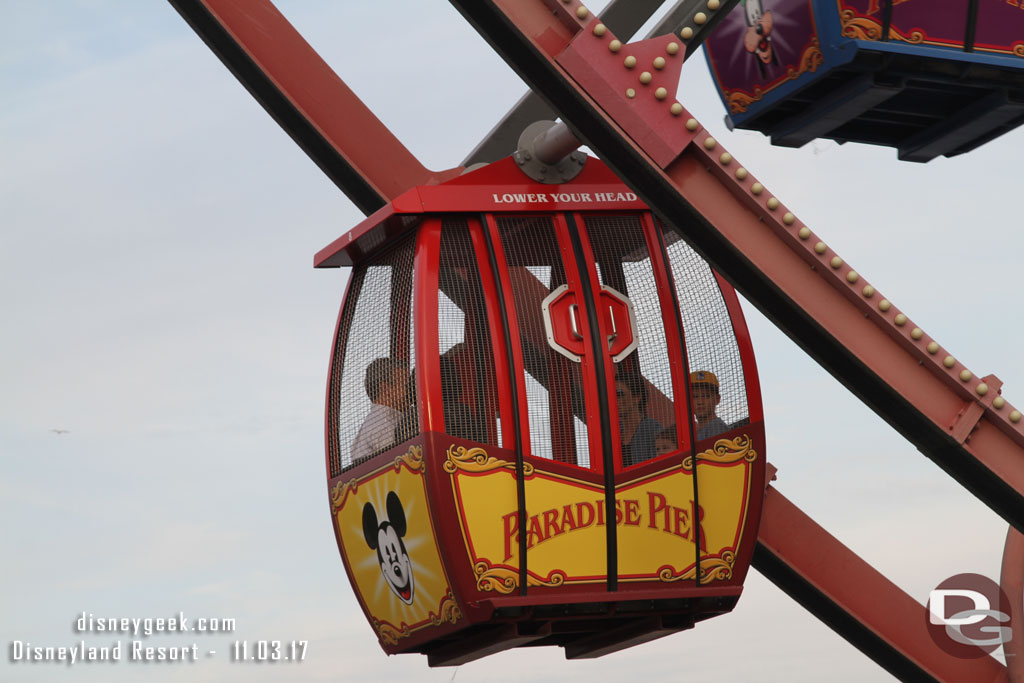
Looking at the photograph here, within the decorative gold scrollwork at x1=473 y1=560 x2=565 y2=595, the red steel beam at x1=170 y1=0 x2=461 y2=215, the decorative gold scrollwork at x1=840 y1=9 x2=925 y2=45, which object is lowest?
the decorative gold scrollwork at x1=473 y1=560 x2=565 y2=595

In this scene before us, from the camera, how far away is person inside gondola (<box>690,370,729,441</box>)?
8.24 metres

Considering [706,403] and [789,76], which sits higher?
[789,76]

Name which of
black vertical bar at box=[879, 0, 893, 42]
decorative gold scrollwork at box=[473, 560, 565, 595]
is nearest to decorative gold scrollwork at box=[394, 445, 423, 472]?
decorative gold scrollwork at box=[473, 560, 565, 595]

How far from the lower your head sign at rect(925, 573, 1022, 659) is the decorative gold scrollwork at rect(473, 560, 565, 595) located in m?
3.40

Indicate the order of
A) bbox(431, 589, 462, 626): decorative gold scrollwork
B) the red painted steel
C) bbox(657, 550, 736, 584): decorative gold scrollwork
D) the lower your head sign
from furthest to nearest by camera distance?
the lower your head sign, bbox(657, 550, 736, 584): decorative gold scrollwork, bbox(431, 589, 462, 626): decorative gold scrollwork, the red painted steel

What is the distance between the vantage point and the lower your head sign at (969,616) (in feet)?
33.0

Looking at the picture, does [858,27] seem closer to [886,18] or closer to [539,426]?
[886,18]

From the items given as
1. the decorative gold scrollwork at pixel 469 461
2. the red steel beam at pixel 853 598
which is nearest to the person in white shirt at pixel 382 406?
the decorative gold scrollwork at pixel 469 461

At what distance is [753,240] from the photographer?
7703 mm

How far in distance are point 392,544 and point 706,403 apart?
1.73 metres

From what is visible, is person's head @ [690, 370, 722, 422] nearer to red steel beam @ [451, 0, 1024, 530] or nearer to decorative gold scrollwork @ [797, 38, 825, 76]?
red steel beam @ [451, 0, 1024, 530]

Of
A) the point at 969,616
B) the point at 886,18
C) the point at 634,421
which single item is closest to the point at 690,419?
the point at 634,421

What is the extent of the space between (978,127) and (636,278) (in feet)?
7.45

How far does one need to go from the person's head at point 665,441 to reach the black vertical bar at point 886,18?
2.25 meters
